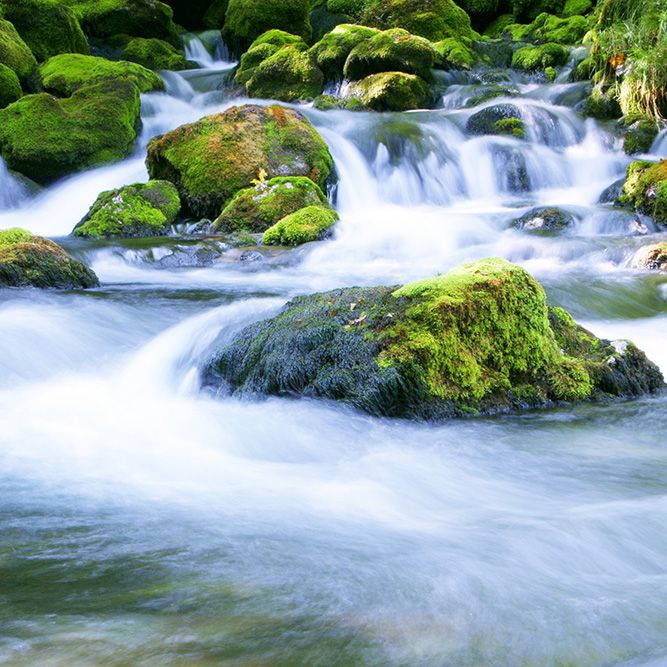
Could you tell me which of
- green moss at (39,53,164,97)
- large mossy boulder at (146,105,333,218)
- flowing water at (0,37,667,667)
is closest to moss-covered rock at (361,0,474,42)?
green moss at (39,53,164,97)

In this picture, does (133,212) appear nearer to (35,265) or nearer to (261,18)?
(35,265)

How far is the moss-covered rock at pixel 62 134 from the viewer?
1356cm

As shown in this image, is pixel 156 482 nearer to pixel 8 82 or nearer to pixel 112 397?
pixel 112 397

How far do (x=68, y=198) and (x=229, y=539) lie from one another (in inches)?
456

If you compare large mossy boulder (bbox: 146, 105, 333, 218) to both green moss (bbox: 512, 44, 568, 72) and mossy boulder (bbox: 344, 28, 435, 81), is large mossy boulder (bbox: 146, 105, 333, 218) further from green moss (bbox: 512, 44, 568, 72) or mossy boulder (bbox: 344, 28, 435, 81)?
green moss (bbox: 512, 44, 568, 72)

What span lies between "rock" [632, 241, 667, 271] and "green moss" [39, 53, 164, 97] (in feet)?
37.3

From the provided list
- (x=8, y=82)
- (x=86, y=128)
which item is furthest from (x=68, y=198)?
(x=8, y=82)

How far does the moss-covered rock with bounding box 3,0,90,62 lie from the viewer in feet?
58.2

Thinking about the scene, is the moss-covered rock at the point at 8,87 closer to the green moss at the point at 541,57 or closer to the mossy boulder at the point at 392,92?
the mossy boulder at the point at 392,92

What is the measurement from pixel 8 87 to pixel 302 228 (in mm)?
9022

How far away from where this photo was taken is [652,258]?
8602 mm

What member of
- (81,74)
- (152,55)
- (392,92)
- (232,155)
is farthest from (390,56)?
(152,55)

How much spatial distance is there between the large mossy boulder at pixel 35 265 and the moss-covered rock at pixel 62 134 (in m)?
6.65

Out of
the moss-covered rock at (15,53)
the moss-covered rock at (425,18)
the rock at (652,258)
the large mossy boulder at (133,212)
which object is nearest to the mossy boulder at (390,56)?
the moss-covered rock at (425,18)
